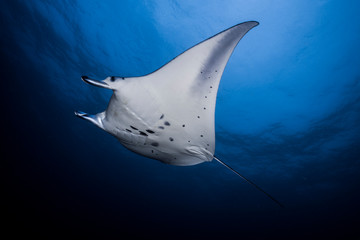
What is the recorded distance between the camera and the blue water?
18.3 ft

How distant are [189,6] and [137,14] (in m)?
1.94

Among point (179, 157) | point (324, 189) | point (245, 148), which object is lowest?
point (179, 157)

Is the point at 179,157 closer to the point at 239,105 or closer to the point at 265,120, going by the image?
the point at 239,105

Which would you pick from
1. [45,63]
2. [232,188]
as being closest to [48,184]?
[45,63]

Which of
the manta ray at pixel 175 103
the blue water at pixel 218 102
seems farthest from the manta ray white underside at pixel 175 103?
the blue water at pixel 218 102

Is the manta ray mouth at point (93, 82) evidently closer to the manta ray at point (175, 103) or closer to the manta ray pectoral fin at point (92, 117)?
the manta ray at point (175, 103)

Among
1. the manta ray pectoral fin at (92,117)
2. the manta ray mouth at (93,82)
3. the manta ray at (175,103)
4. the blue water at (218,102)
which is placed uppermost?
the blue water at (218,102)

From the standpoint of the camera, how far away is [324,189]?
53.9 ft

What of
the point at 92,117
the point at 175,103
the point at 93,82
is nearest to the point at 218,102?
the point at 175,103

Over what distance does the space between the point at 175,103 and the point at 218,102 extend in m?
6.25

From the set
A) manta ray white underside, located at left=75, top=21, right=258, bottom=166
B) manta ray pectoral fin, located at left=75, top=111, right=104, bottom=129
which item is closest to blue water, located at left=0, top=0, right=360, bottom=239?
manta ray white underside, located at left=75, top=21, right=258, bottom=166

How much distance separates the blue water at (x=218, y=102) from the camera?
558 cm

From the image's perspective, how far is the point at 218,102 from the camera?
8.21m

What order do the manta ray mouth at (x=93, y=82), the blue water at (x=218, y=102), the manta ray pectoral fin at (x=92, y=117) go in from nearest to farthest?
the manta ray mouth at (x=93, y=82) < the manta ray pectoral fin at (x=92, y=117) < the blue water at (x=218, y=102)
